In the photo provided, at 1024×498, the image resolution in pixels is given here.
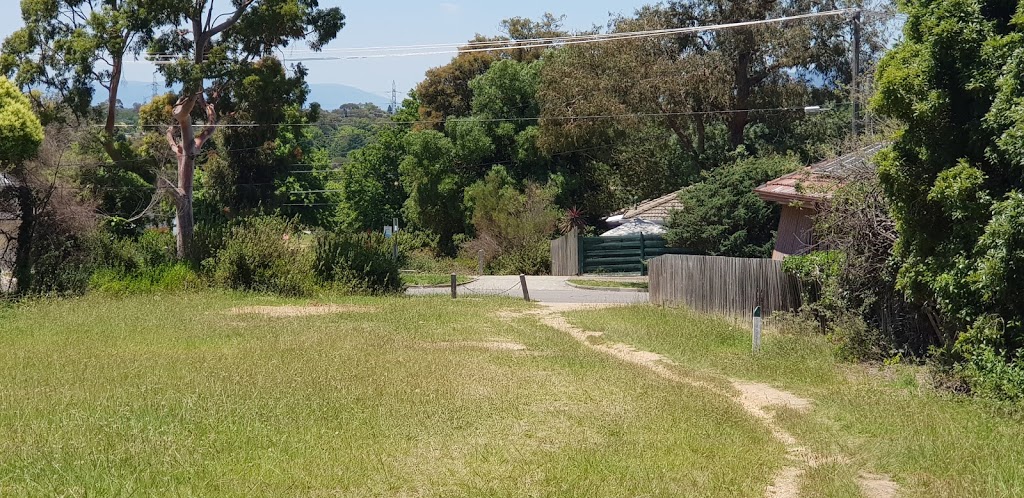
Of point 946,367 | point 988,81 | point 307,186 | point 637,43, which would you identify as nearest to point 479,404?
point 946,367

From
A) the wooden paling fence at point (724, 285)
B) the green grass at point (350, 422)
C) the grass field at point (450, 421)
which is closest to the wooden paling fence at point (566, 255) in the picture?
the wooden paling fence at point (724, 285)

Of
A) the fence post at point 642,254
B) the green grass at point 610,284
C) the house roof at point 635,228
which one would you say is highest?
the house roof at point 635,228

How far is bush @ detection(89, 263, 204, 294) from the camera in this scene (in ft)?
91.8

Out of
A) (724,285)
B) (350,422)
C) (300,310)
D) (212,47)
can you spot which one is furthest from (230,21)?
(350,422)

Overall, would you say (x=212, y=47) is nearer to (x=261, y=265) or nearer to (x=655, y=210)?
(x=261, y=265)

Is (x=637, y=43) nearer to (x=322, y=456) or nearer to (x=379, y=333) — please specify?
(x=379, y=333)

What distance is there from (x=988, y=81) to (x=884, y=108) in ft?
4.32

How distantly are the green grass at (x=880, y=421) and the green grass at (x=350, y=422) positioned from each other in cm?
54

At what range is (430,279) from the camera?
43.7m

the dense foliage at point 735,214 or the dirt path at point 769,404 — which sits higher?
the dense foliage at point 735,214

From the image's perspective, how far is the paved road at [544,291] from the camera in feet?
110

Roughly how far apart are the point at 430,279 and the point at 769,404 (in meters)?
31.8

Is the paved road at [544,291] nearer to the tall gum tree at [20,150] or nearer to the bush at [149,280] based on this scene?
the bush at [149,280]

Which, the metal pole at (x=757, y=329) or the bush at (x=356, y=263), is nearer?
the metal pole at (x=757, y=329)
